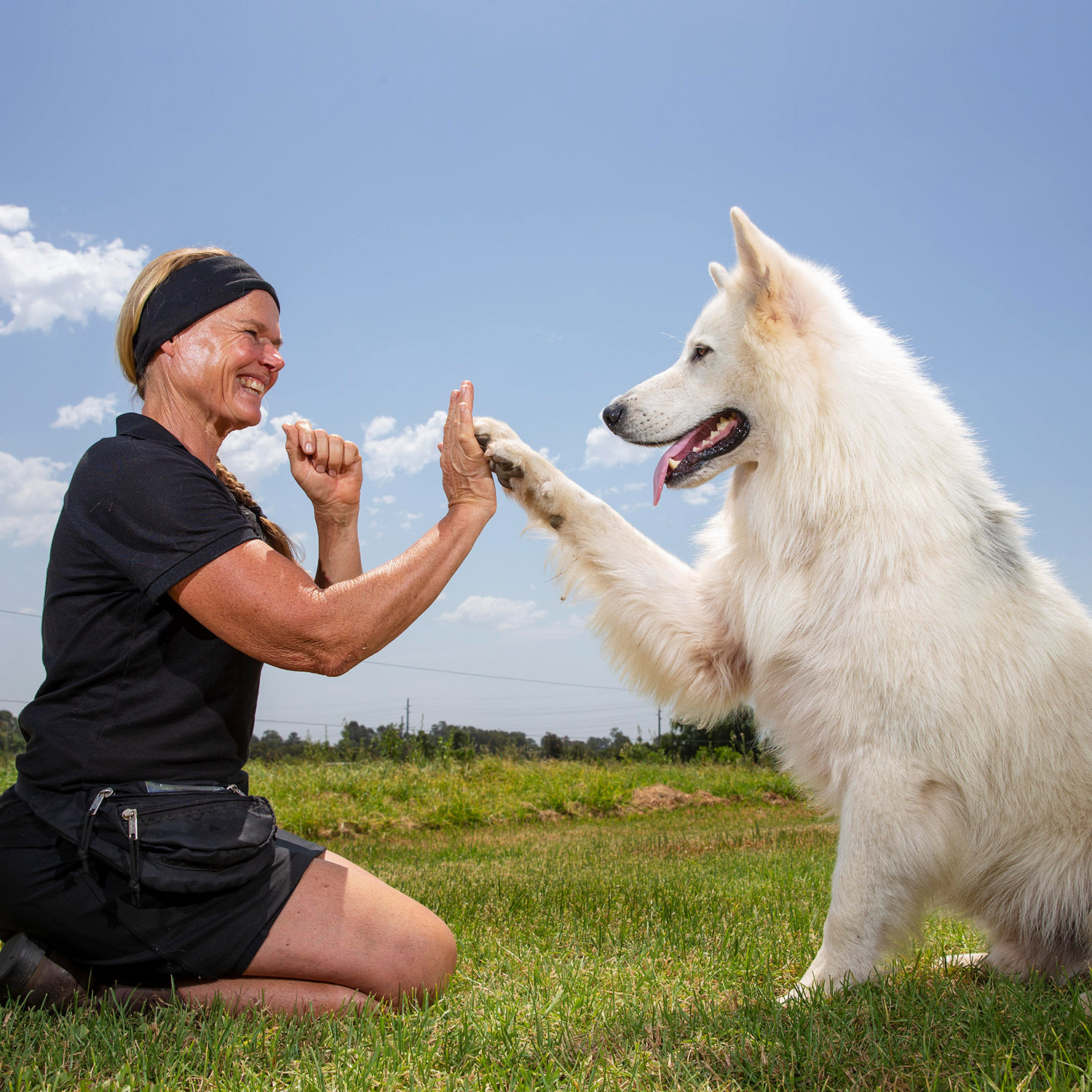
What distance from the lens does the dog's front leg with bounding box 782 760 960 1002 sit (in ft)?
8.13

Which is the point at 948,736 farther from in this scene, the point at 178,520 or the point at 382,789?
the point at 382,789

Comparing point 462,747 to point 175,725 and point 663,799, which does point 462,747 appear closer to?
point 663,799

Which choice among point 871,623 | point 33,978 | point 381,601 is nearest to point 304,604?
point 381,601

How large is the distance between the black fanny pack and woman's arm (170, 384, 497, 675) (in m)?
0.43

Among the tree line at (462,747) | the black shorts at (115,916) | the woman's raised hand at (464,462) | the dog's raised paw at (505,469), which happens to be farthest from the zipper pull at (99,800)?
the tree line at (462,747)

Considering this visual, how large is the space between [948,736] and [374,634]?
1694mm

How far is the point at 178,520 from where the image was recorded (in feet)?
7.36

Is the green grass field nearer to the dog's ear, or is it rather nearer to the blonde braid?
the blonde braid

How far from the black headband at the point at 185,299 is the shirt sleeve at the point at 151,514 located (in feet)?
1.36

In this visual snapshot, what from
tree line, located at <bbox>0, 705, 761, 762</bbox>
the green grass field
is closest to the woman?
the green grass field

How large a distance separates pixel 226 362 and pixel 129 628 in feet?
2.82

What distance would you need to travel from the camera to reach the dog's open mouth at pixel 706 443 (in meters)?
3.02

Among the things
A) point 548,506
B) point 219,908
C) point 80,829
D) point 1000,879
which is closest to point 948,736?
point 1000,879

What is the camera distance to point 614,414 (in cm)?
313
